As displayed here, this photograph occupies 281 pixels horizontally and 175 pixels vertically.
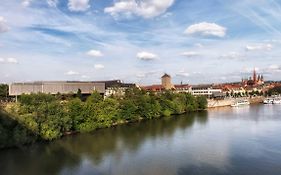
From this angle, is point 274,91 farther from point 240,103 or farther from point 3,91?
point 3,91

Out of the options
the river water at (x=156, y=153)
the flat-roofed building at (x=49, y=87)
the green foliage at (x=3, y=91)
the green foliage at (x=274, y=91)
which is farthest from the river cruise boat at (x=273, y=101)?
the green foliage at (x=3, y=91)

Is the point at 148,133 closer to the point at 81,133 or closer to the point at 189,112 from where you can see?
the point at 81,133

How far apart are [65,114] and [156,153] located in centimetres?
818

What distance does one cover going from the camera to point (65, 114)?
23.5 m

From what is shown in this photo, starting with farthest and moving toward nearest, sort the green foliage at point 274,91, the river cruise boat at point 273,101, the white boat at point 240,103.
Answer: the green foliage at point 274,91
the river cruise boat at point 273,101
the white boat at point 240,103

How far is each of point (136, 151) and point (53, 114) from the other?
6.64 m

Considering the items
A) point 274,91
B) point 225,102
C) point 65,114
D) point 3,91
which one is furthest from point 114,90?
point 274,91

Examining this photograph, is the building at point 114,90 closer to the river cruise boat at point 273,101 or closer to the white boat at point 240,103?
the white boat at point 240,103

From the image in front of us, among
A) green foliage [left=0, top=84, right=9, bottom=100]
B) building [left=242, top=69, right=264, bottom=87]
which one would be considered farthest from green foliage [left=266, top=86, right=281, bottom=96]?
green foliage [left=0, top=84, right=9, bottom=100]

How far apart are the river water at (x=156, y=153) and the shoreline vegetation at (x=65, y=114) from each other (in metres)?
0.86

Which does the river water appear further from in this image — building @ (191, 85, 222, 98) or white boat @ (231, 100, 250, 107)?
building @ (191, 85, 222, 98)

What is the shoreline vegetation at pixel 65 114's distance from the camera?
768 inches

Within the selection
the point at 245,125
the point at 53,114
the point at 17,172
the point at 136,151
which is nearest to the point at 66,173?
the point at 17,172

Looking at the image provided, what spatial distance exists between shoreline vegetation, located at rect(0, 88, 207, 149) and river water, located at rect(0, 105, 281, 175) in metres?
0.86
